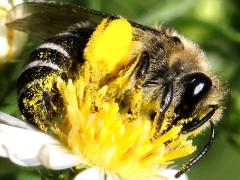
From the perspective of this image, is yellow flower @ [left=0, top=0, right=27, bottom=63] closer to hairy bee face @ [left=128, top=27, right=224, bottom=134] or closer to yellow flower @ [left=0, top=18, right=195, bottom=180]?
yellow flower @ [left=0, top=18, right=195, bottom=180]

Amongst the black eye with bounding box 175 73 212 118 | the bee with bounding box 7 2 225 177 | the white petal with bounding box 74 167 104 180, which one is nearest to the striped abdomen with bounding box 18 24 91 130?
the bee with bounding box 7 2 225 177

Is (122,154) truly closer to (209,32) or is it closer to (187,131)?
(187,131)

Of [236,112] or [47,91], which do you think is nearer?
[47,91]

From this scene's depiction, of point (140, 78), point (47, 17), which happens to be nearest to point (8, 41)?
point (47, 17)

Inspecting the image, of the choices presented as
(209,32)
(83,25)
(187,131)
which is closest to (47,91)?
(83,25)

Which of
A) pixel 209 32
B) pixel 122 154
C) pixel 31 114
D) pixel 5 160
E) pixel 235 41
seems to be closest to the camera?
pixel 31 114

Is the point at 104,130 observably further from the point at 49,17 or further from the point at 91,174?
the point at 49,17
